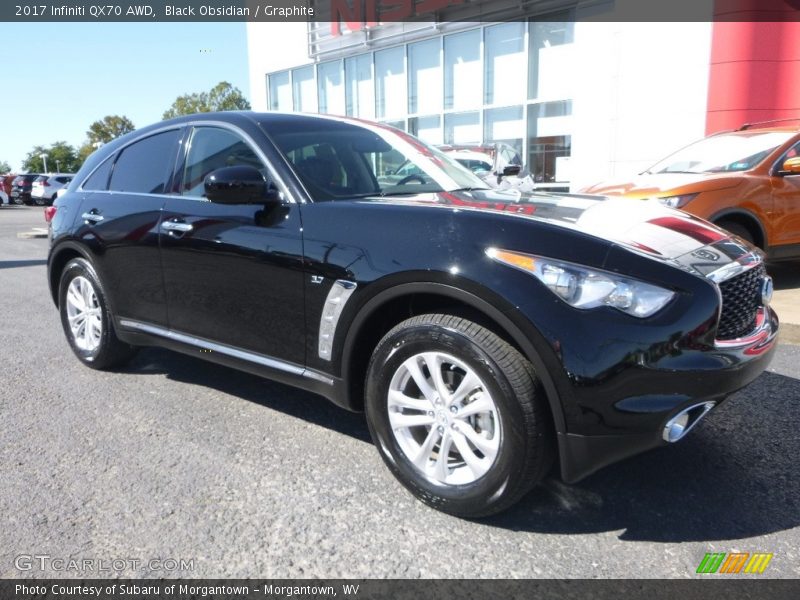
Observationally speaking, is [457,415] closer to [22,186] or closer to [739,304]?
[739,304]

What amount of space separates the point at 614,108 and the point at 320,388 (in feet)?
36.2

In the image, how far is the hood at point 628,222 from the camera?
2479mm

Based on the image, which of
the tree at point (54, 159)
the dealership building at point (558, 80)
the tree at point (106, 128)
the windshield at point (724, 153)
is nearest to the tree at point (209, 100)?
the tree at point (106, 128)

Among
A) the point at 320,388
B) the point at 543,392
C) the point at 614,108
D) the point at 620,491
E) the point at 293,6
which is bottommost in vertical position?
the point at 620,491

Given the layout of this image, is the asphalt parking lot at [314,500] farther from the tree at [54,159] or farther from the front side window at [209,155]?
the tree at [54,159]

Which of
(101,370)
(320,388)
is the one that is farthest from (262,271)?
(101,370)

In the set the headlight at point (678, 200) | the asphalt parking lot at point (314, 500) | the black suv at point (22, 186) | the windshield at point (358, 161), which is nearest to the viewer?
the asphalt parking lot at point (314, 500)

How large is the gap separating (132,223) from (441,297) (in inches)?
86.7

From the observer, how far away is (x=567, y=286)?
90.2 inches

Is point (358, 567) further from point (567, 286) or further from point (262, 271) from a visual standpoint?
point (262, 271)

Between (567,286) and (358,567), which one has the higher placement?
(567,286)

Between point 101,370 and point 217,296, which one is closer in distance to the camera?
point 217,296

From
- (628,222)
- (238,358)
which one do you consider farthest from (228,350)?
(628,222)

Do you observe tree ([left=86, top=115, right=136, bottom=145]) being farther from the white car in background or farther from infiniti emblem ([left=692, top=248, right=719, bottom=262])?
infiniti emblem ([left=692, top=248, right=719, bottom=262])
